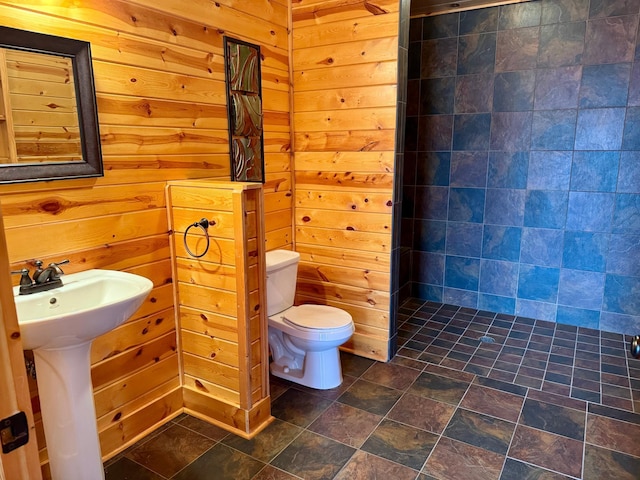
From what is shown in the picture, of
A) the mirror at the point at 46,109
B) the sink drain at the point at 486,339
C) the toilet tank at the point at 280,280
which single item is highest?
the mirror at the point at 46,109

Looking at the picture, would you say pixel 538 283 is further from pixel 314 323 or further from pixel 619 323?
pixel 314 323

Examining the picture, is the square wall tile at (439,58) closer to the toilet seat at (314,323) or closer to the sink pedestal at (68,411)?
the toilet seat at (314,323)

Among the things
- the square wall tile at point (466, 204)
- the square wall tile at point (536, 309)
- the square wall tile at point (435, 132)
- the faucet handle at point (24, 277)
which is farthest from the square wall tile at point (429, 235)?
the faucet handle at point (24, 277)

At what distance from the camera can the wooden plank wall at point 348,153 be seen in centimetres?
274

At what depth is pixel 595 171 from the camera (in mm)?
3309

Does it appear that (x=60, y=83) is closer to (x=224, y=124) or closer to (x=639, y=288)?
(x=224, y=124)

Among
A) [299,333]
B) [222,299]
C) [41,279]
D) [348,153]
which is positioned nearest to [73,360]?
[41,279]

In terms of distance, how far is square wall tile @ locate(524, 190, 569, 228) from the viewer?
11.3 ft

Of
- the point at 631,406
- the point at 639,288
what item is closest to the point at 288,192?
the point at 631,406

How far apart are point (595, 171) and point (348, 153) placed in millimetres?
1849

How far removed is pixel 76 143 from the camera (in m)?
1.84

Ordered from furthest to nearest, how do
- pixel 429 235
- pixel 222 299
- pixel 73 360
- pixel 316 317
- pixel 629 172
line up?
pixel 429 235 → pixel 629 172 → pixel 316 317 → pixel 222 299 → pixel 73 360

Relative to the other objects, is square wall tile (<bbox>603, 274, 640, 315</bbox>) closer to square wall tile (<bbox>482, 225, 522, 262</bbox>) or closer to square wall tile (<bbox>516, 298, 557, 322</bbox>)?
square wall tile (<bbox>516, 298, 557, 322</bbox>)

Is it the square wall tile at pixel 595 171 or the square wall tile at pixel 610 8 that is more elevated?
the square wall tile at pixel 610 8
